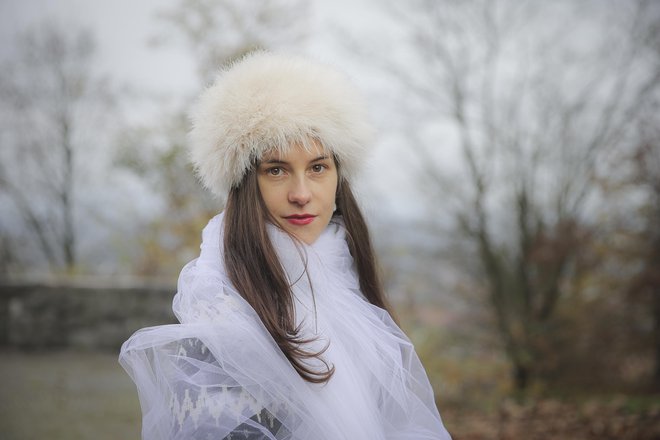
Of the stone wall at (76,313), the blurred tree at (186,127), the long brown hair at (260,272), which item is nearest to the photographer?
the long brown hair at (260,272)

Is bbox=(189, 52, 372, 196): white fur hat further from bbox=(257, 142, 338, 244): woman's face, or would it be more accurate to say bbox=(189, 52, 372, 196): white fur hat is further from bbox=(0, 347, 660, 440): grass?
bbox=(0, 347, 660, 440): grass

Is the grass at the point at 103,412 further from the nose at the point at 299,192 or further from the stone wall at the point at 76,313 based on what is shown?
the nose at the point at 299,192

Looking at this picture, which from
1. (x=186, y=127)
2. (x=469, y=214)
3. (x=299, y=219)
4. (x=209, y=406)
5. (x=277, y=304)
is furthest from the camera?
(x=469, y=214)

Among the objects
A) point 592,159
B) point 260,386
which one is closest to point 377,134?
point 260,386

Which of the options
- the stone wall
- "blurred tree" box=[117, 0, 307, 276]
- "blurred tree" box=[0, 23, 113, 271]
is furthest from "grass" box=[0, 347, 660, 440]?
"blurred tree" box=[0, 23, 113, 271]

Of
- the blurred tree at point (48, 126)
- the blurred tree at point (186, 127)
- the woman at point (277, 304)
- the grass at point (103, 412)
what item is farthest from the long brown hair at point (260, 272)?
the blurred tree at point (48, 126)

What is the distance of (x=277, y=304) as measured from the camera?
5.31ft

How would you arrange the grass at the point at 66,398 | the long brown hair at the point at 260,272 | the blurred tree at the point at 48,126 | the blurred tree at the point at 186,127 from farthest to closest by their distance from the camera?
the blurred tree at the point at 48,126 → the blurred tree at the point at 186,127 → the grass at the point at 66,398 → the long brown hair at the point at 260,272

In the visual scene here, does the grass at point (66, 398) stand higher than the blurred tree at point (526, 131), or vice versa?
the blurred tree at point (526, 131)

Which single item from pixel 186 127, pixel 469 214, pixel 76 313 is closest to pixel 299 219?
pixel 76 313

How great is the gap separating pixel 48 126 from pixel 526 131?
12.1 m

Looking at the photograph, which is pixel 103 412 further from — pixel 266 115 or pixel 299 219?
pixel 266 115

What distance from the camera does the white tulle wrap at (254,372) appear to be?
1.44 meters

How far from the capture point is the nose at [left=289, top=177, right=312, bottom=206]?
169cm
